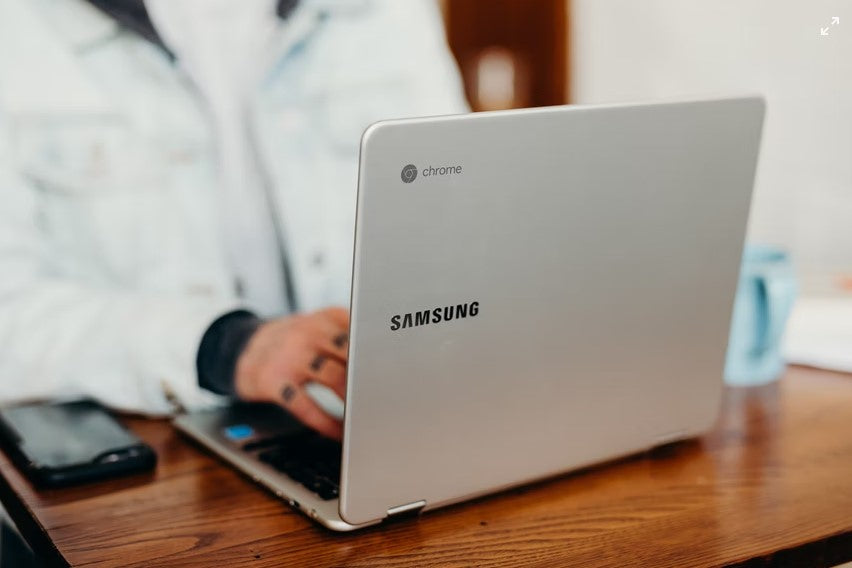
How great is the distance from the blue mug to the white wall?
0.95ft

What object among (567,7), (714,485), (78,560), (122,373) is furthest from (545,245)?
(567,7)

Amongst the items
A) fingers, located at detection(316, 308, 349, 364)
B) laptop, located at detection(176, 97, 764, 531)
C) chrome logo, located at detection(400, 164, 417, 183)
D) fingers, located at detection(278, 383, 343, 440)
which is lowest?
fingers, located at detection(278, 383, 343, 440)

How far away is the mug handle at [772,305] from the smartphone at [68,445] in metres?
0.68

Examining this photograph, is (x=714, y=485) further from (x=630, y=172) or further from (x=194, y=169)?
(x=194, y=169)

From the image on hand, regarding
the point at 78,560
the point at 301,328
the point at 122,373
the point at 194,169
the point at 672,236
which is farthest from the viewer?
the point at 194,169

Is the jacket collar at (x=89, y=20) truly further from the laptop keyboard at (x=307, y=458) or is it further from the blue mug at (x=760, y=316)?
the blue mug at (x=760, y=316)

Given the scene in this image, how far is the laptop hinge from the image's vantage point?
2.50 ft

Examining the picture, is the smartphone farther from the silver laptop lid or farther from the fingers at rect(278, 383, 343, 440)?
the silver laptop lid

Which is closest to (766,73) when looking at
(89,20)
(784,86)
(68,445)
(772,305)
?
(784,86)

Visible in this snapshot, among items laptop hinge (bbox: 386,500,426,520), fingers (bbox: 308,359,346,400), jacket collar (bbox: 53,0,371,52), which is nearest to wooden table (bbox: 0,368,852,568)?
laptop hinge (bbox: 386,500,426,520)

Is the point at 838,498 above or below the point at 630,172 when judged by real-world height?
below

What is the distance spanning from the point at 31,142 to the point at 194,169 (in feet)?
0.80

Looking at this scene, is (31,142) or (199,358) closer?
(199,358)

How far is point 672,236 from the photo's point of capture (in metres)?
0.83
